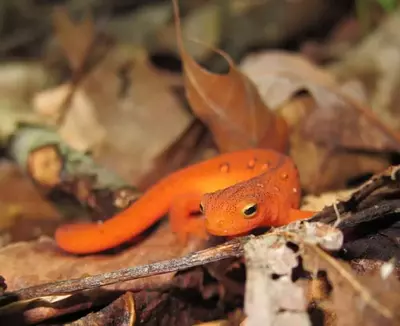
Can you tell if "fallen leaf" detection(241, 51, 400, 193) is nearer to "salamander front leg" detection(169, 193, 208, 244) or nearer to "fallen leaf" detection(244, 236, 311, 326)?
"salamander front leg" detection(169, 193, 208, 244)

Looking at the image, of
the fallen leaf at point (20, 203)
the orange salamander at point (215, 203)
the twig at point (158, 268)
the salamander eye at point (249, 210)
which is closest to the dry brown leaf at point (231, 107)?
the orange salamander at point (215, 203)

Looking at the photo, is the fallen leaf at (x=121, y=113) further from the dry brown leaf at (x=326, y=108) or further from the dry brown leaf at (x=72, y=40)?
the dry brown leaf at (x=326, y=108)

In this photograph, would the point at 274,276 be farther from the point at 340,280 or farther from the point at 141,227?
the point at 141,227

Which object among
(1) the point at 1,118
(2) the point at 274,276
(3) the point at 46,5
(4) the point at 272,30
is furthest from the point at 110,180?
(3) the point at 46,5

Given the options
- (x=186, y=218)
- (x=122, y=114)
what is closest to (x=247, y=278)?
(x=186, y=218)

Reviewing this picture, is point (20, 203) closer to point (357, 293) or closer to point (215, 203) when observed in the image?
point (215, 203)

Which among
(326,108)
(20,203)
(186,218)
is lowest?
(20,203)

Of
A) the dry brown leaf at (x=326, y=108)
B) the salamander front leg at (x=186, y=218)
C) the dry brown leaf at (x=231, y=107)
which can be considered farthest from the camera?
the dry brown leaf at (x=326, y=108)
